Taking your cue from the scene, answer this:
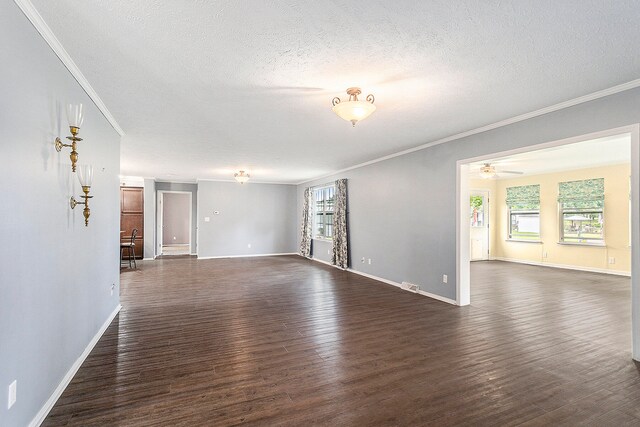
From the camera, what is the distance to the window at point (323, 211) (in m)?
8.86

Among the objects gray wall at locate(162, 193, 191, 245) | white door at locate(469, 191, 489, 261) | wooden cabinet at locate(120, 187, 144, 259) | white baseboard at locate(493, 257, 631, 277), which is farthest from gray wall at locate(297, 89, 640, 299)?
gray wall at locate(162, 193, 191, 245)

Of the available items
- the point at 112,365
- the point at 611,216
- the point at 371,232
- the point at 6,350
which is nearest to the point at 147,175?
the point at 371,232

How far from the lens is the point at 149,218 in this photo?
367 inches

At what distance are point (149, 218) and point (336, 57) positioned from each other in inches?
350

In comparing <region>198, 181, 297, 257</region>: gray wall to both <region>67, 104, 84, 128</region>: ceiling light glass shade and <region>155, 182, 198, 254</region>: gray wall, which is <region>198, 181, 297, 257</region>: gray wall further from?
<region>67, 104, 84, 128</region>: ceiling light glass shade

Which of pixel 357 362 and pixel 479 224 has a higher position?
pixel 479 224

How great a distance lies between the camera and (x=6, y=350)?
5.18 feet

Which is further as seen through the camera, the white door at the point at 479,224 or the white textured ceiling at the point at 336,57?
the white door at the point at 479,224

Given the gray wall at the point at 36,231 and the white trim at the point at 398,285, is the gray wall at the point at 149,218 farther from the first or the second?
the gray wall at the point at 36,231

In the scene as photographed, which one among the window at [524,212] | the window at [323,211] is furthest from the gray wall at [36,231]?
the window at [524,212]

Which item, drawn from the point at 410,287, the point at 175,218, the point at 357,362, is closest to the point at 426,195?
the point at 410,287

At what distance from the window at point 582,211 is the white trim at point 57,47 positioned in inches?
390

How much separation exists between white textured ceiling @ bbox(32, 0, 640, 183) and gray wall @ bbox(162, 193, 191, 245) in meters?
9.62

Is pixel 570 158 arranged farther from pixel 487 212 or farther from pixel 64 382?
pixel 64 382
